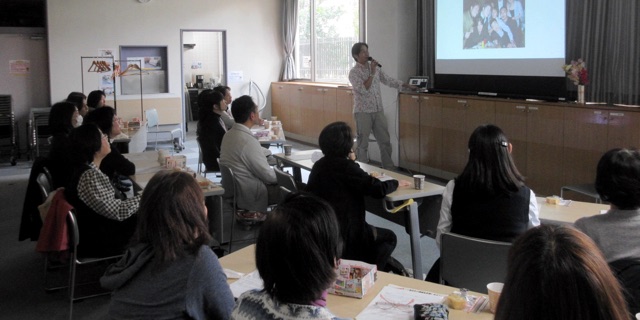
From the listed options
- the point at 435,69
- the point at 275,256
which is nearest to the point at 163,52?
the point at 435,69

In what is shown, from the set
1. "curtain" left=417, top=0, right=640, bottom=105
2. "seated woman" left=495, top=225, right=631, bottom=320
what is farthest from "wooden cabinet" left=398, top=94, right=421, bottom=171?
"seated woman" left=495, top=225, right=631, bottom=320

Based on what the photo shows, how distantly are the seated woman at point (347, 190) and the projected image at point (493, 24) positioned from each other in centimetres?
369

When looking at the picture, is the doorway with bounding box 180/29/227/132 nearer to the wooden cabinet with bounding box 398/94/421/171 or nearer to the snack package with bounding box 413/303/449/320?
the wooden cabinet with bounding box 398/94/421/171

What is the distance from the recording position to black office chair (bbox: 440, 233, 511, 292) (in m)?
2.71

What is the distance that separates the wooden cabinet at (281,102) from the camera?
12102 mm

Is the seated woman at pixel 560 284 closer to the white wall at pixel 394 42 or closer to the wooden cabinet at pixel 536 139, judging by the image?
the wooden cabinet at pixel 536 139

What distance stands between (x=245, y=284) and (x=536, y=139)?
15.4ft

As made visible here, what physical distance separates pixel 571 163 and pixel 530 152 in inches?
20.9

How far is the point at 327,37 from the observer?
11375mm

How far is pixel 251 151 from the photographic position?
5.02 m

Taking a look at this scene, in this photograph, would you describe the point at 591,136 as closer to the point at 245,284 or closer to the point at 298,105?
the point at 245,284

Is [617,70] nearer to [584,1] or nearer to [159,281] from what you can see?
[584,1]

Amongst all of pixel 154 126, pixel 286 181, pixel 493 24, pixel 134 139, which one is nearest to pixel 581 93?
pixel 493 24

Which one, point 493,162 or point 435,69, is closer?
point 493,162
